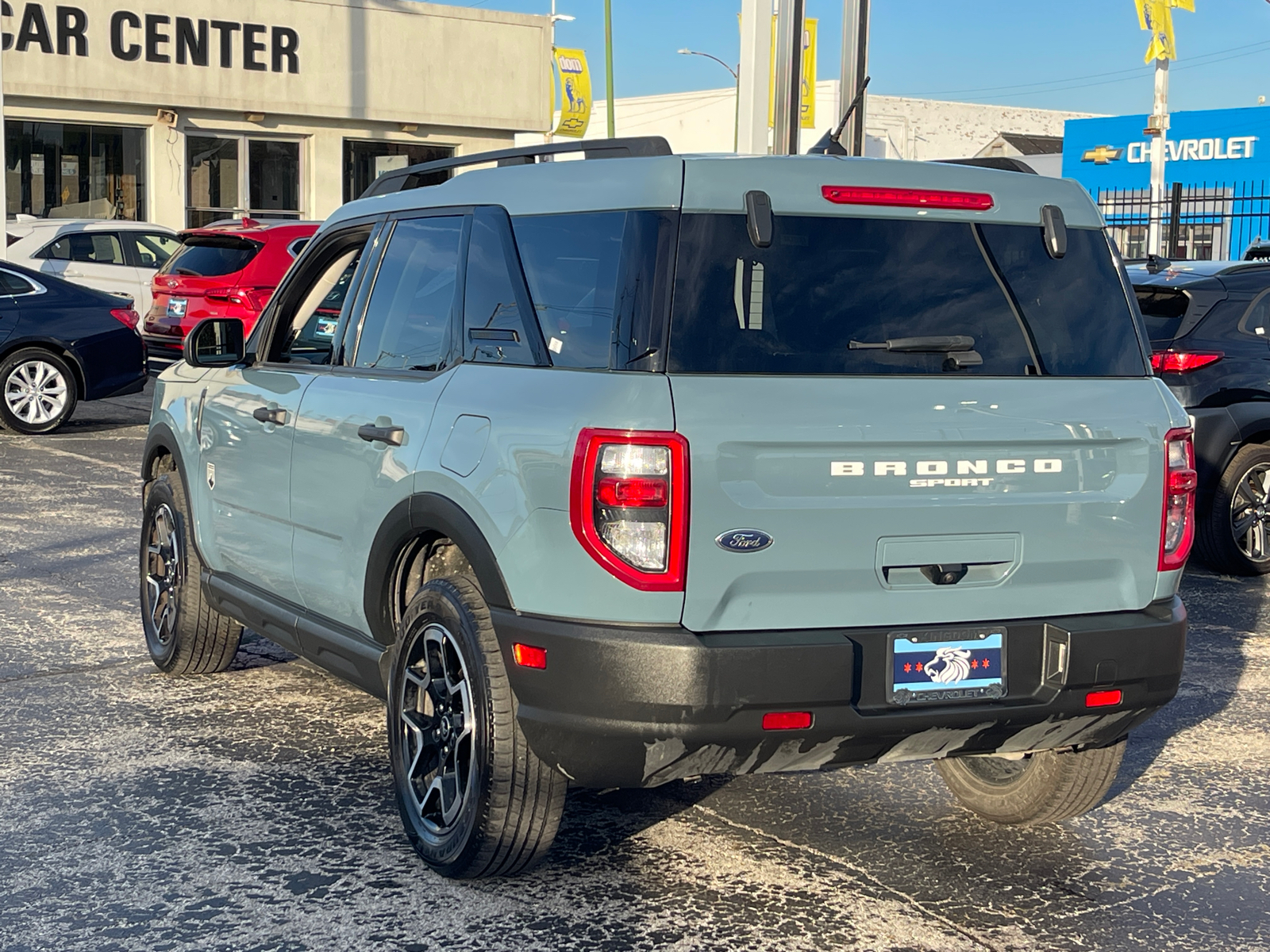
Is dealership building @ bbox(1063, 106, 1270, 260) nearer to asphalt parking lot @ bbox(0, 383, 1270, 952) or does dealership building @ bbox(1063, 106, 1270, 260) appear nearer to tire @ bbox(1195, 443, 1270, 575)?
tire @ bbox(1195, 443, 1270, 575)

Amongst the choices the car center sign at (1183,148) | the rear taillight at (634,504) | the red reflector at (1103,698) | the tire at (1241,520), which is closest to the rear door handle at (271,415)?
the rear taillight at (634,504)

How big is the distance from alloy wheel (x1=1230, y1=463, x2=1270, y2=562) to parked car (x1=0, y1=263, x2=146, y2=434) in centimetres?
1027

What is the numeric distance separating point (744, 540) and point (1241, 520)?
659 cm

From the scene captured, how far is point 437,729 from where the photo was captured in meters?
4.45

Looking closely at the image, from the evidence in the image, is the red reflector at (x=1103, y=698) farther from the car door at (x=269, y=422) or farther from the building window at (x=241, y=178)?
the building window at (x=241, y=178)

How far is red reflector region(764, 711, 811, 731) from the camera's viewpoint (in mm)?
3830

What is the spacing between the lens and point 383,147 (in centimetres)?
2980

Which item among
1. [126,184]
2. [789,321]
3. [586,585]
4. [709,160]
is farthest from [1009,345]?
[126,184]

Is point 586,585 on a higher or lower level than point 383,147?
lower

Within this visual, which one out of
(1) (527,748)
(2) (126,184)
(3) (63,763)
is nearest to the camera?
(1) (527,748)

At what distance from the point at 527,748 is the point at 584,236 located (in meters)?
1.31

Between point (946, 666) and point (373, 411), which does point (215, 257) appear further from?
point (946, 666)

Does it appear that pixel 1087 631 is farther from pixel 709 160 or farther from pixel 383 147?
pixel 383 147

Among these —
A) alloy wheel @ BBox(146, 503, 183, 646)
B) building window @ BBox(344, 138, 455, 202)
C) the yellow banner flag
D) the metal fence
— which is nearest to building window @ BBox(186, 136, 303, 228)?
building window @ BBox(344, 138, 455, 202)
